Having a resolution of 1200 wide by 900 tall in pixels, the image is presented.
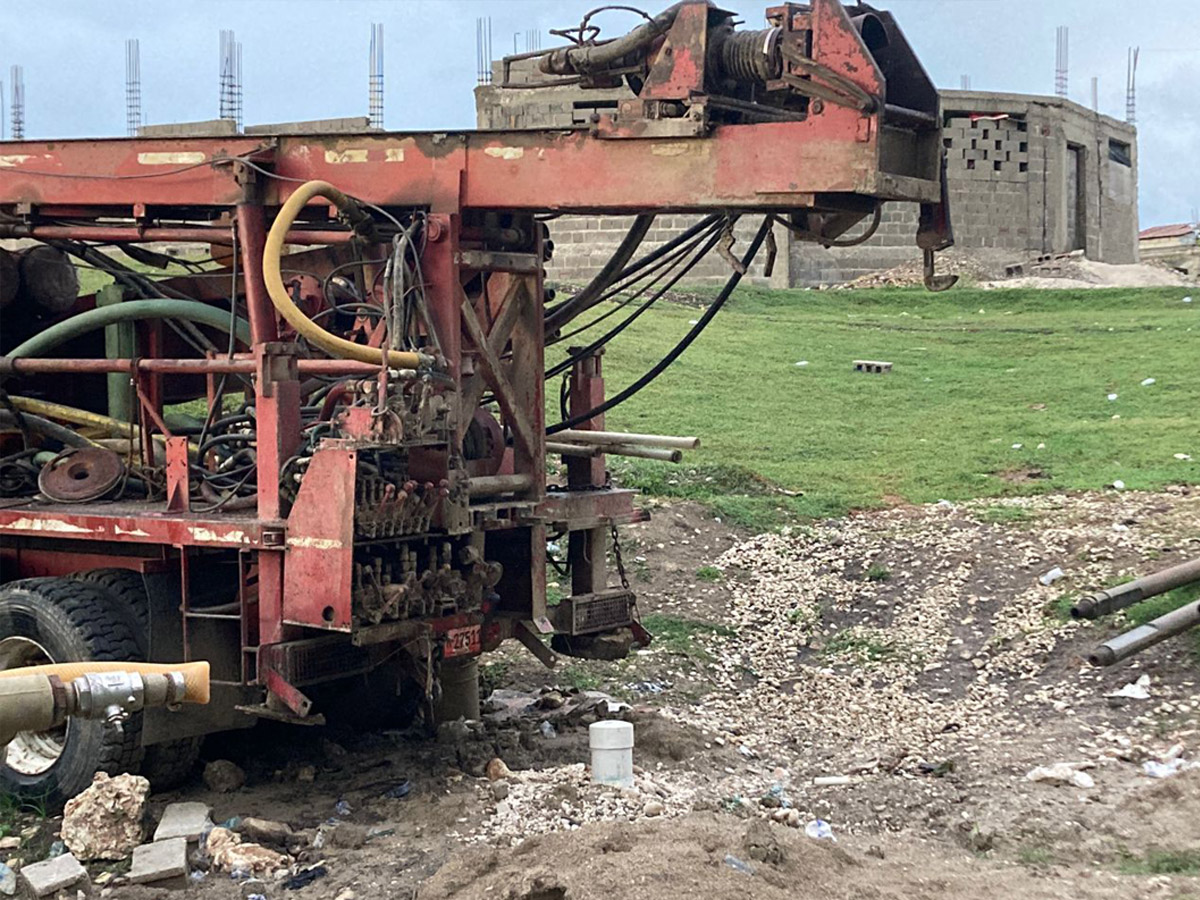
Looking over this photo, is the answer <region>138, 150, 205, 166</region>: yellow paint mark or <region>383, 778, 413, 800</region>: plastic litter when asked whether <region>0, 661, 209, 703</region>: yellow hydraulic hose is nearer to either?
<region>383, 778, 413, 800</region>: plastic litter

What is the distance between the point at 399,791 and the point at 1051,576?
4878mm

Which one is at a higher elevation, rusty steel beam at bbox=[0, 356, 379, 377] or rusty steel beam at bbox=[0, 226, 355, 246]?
rusty steel beam at bbox=[0, 226, 355, 246]

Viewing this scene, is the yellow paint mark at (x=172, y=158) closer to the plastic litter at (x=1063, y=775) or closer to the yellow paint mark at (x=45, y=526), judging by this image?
the yellow paint mark at (x=45, y=526)

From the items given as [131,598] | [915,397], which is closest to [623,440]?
[131,598]

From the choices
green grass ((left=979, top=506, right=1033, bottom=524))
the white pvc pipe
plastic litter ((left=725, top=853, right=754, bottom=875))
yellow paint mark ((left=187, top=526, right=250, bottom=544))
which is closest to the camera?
plastic litter ((left=725, top=853, right=754, bottom=875))

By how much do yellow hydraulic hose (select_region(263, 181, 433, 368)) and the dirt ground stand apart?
1845 millimetres

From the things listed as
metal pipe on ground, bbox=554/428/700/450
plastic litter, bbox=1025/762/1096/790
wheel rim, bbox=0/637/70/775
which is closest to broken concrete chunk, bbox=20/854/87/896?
wheel rim, bbox=0/637/70/775

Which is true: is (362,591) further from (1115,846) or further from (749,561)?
(749,561)

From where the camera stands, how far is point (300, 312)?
22.0ft

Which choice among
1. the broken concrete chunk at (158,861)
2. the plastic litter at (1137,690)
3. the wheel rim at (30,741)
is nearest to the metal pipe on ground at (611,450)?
the plastic litter at (1137,690)

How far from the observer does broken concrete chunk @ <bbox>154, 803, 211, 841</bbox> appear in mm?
6371

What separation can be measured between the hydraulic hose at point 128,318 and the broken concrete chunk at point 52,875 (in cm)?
275

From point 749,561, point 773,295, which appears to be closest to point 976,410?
point 749,561

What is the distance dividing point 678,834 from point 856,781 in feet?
6.03
